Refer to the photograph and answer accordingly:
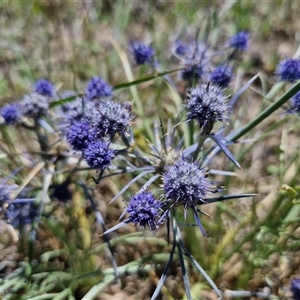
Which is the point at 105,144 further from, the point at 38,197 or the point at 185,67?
the point at 185,67

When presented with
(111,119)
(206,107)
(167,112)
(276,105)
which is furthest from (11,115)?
(276,105)

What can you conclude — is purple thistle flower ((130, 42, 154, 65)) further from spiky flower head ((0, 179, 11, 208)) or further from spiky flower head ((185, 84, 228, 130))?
spiky flower head ((0, 179, 11, 208))

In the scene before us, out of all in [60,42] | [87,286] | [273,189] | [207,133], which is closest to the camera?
[207,133]

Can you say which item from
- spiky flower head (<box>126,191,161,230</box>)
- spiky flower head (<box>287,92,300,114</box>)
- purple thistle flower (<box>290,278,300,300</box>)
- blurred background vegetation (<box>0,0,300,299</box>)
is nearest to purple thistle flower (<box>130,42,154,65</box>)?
blurred background vegetation (<box>0,0,300,299</box>)

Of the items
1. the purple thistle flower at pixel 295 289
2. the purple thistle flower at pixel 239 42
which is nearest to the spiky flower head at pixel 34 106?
the purple thistle flower at pixel 239 42

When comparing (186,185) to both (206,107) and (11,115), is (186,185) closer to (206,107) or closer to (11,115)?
(206,107)

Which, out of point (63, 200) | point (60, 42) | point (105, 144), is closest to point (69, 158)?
point (63, 200)
